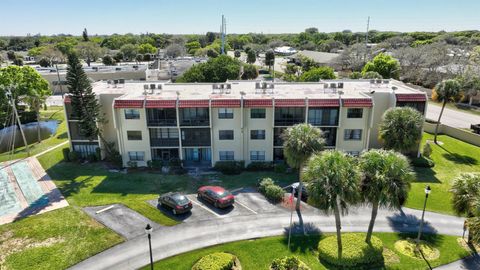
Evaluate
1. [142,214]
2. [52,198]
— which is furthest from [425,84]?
[52,198]

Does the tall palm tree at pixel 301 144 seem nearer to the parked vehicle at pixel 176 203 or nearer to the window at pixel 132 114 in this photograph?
the parked vehicle at pixel 176 203

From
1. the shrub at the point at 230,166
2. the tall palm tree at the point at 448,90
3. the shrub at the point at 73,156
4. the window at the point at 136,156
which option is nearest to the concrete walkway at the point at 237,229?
the shrub at the point at 230,166

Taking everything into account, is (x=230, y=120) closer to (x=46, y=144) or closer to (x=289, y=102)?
(x=289, y=102)

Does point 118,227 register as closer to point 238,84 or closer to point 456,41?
point 238,84

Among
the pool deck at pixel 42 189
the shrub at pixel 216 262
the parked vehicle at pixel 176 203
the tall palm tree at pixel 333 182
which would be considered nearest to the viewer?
the tall palm tree at pixel 333 182

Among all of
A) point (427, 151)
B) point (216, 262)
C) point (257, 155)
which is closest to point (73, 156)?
point (257, 155)

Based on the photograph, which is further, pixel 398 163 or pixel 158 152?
pixel 158 152
